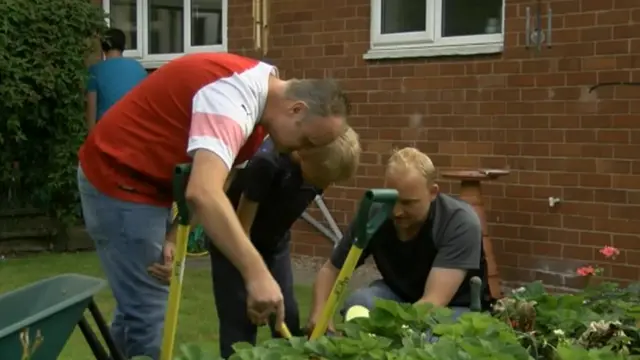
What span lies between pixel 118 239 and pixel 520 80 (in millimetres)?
3921

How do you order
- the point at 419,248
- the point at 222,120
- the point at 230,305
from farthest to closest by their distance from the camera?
the point at 419,248 < the point at 230,305 < the point at 222,120

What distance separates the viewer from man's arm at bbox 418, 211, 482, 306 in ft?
13.5

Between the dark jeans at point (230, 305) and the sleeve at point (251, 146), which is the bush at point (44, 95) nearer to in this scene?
the dark jeans at point (230, 305)

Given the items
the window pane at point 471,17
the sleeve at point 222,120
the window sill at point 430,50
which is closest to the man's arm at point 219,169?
the sleeve at point 222,120

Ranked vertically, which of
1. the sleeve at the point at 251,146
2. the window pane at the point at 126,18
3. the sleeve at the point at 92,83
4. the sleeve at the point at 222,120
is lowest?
the sleeve at the point at 251,146

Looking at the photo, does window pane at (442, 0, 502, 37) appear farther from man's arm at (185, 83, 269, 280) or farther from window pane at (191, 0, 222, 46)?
man's arm at (185, 83, 269, 280)

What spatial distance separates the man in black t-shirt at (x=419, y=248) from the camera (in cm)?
414

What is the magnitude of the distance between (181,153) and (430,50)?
4400 millimetres

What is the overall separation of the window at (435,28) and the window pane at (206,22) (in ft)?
7.41

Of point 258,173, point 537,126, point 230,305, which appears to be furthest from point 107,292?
point 258,173

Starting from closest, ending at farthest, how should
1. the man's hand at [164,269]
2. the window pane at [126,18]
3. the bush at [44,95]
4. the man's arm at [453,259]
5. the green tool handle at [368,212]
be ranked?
the green tool handle at [368,212] < the man's hand at [164,269] < the man's arm at [453,259] < the bush at [44,95] < the window pane at [126,18]

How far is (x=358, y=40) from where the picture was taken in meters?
8.30

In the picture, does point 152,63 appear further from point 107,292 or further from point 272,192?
point 272,192

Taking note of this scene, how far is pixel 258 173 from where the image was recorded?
400 cm
